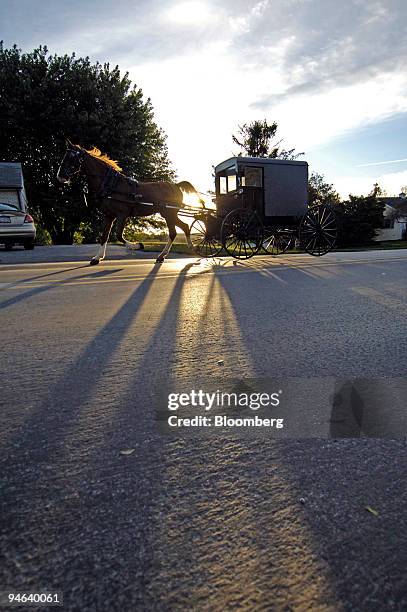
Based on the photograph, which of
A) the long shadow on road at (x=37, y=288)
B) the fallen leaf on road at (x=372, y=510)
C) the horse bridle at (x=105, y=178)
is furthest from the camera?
the horse bridle at (x=105, y=178)

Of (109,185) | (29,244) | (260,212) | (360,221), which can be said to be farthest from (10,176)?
(360,221)

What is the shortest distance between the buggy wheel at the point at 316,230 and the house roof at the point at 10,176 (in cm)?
1220


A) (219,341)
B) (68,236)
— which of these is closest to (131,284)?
(219,341)

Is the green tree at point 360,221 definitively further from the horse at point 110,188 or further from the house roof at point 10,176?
the horse at point 110,188

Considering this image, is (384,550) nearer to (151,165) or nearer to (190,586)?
(190,586)

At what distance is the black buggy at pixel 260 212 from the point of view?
10445mm

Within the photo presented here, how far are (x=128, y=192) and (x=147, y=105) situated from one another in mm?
20211

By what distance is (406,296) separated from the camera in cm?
464

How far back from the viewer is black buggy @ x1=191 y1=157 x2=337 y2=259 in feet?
34.3

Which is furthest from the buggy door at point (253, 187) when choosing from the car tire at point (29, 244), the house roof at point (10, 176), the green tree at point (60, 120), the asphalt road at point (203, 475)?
the green tree at point (60, 120)

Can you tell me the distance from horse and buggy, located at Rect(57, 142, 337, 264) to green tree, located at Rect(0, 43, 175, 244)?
12965 mm

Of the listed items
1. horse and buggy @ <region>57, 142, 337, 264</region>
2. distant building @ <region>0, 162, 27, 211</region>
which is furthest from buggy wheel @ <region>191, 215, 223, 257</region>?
distant building @ <region>0, 162, 27, 211</region>

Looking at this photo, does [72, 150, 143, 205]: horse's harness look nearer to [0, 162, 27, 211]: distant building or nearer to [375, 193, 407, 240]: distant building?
[0, 162, 27, 211]: distant building

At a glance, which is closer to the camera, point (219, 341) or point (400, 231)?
point (219, 341)
